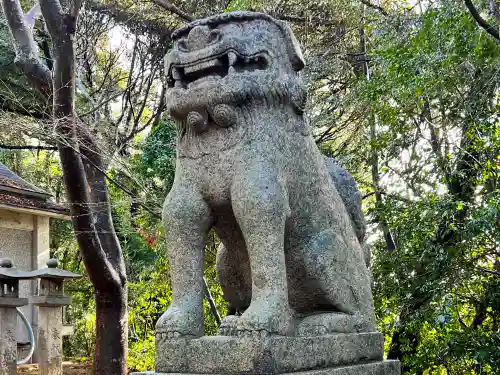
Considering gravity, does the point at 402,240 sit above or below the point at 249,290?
above

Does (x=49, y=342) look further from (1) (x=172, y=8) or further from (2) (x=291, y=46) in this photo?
(1) (x=172, y=8)

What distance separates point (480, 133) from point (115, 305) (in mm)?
5166

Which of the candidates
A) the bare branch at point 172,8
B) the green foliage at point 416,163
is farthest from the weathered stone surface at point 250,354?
the bare branch at point 172,8

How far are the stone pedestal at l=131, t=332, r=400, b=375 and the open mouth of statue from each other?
1.28 metres

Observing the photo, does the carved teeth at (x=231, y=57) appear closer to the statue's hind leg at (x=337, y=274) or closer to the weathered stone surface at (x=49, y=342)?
the statue's hind leg at (x=337, y=274)

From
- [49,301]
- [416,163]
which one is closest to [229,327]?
[49,301]

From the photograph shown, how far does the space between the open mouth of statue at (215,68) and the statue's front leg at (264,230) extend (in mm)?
501

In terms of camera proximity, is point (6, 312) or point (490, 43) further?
point (6, 312)

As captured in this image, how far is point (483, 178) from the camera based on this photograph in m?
7.03

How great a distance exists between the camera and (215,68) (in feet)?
11.0

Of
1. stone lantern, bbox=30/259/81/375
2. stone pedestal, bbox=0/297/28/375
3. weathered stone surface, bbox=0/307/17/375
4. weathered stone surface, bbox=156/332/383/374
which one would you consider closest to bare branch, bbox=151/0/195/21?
stone lantern, bbox=30/259/81/375

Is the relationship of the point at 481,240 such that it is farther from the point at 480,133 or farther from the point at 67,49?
the point at 67,49

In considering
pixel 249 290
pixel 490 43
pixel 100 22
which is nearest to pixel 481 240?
pixel 490 43

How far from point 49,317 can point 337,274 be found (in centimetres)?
574
